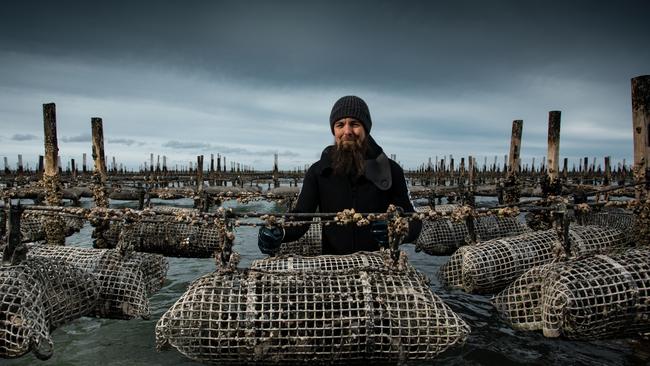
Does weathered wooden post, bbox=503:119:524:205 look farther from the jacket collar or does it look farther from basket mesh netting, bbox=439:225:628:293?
the jacket collar

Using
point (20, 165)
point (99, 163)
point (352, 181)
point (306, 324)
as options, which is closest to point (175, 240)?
point (99, 163)

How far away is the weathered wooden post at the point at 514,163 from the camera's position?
14533 mm

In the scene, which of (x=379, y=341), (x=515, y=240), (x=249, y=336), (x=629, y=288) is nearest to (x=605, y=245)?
(x=515, y=240)

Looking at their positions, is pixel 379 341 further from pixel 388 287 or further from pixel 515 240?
pixel 515 240

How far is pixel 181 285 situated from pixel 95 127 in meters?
8.40

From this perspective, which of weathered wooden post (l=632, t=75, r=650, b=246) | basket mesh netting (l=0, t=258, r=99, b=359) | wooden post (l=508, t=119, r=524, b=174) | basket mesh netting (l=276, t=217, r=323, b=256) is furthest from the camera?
wooden post (l=508, t=119, r=524, b=174)

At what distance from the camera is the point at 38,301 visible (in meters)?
3.35

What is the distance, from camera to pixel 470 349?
17.1 feet

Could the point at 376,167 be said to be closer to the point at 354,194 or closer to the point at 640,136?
the point at 354,194

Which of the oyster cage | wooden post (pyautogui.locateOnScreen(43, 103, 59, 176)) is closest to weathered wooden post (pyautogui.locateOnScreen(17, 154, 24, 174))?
wooden post (pyautogui.locateOnScreen(43, 103, 59, 176))

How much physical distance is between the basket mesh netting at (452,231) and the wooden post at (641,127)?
3530mm

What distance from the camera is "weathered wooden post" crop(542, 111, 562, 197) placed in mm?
12781

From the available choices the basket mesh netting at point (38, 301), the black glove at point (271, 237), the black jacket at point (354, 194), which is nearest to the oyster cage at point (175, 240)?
the basket mesh netting at point (38, 301)

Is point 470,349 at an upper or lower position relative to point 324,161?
lower
